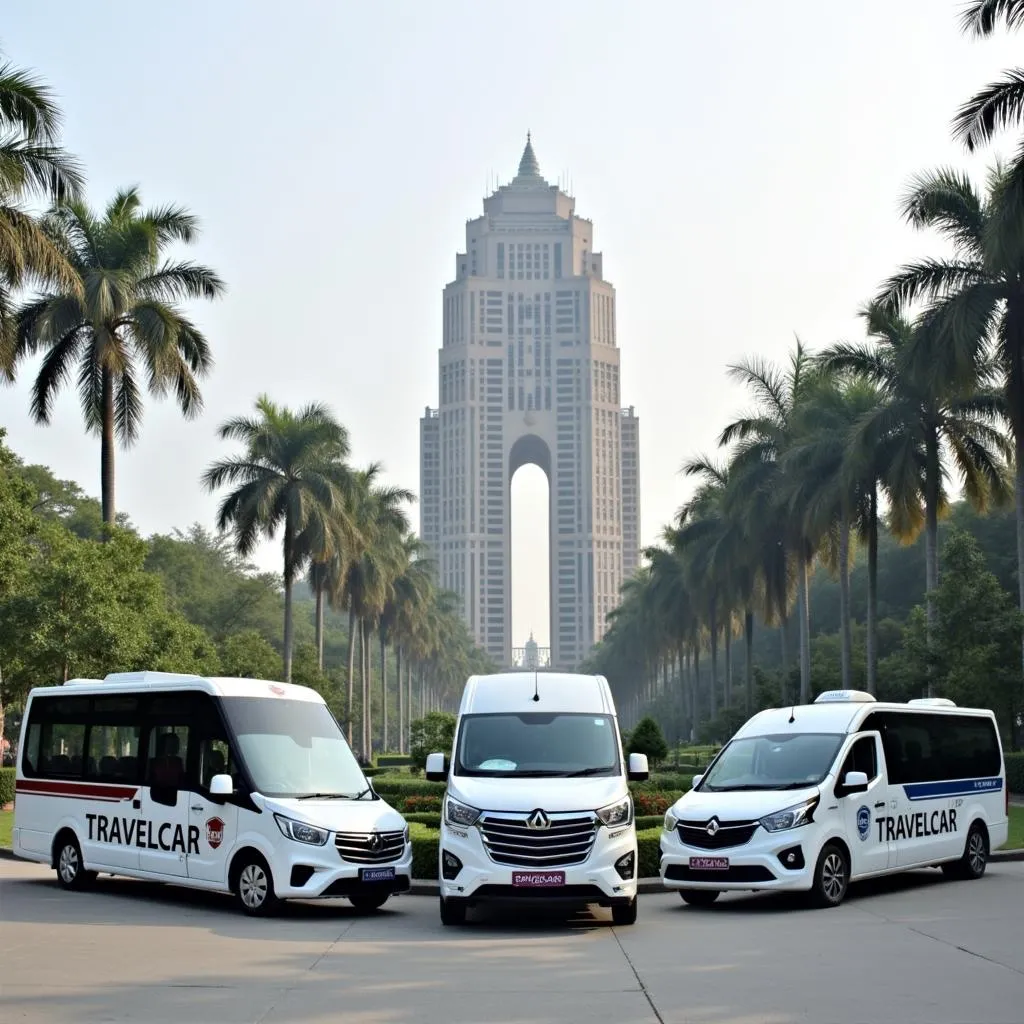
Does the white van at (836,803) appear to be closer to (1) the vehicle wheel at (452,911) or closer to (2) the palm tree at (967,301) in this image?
(1) the vehicle wheel at (452,911)

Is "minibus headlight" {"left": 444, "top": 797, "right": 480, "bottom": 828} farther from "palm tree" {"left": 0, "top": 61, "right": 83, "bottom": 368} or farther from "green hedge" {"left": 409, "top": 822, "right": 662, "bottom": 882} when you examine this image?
"palm tree" {"left": 0, "top": 61, "right": 83, "bottom": 368}

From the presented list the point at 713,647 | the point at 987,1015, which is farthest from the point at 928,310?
the point at 713,647

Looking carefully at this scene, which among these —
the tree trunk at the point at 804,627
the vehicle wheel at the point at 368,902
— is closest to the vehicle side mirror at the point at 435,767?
the vehicle wheel at the point at 368,902

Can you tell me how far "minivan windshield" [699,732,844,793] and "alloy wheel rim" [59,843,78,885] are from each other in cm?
777

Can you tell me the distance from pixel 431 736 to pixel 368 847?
27024mm

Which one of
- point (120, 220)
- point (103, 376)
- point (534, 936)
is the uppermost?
point (120, 220)

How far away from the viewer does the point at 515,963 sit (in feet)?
39.8

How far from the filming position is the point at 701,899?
55.3ft

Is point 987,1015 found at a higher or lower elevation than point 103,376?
lower

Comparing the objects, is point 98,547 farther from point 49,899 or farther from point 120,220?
point 49,899

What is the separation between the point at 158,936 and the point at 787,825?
652 cm

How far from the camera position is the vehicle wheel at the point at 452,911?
47.2 ft

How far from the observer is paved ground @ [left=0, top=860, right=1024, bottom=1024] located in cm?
977

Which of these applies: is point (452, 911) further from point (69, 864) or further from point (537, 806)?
point (69, 864)
